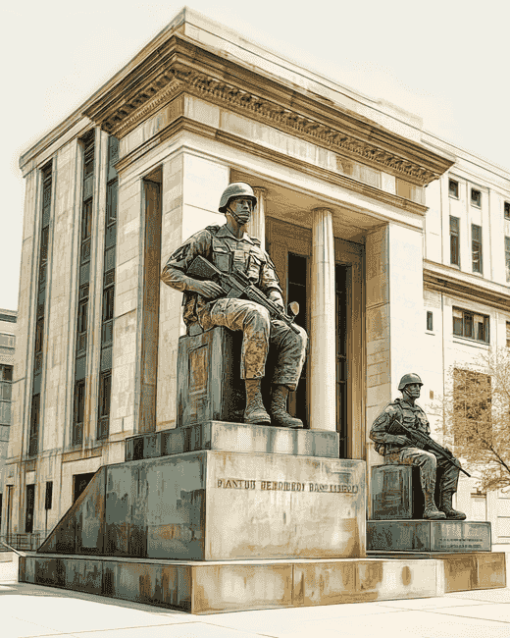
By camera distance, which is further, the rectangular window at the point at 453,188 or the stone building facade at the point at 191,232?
the rectangular window at the point at 453,188

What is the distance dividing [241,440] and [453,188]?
128ft

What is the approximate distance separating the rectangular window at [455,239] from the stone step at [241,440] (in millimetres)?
36147

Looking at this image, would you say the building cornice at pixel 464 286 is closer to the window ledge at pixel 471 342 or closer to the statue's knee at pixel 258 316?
the window ledge at pixel 471 342

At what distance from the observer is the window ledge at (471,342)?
1668 inches

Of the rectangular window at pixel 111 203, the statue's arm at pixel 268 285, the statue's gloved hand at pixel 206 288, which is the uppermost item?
the rectangular window at pixel 111 203

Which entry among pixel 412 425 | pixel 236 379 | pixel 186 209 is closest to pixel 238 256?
pixel 236 379

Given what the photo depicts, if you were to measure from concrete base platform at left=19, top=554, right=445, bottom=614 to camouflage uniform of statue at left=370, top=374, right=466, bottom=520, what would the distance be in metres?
3.86

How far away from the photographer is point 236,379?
953 centimetres

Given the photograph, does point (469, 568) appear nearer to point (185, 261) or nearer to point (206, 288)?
point (206, 288)

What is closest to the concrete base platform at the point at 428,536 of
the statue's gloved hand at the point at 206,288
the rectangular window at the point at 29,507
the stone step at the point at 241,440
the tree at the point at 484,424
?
the stone step at the point at 241,440

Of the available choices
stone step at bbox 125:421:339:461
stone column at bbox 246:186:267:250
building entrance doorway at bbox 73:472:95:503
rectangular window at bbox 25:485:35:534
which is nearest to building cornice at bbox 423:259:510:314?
stone column at bbox 246:186:267:250

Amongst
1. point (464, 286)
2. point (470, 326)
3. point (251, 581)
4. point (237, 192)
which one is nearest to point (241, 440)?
point (251, 581)

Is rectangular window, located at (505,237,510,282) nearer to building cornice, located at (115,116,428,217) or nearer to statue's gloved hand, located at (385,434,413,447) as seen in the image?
building cornice, located at (115,116,428,217)

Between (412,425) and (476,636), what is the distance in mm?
7973
